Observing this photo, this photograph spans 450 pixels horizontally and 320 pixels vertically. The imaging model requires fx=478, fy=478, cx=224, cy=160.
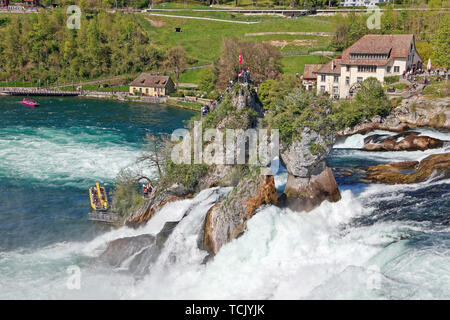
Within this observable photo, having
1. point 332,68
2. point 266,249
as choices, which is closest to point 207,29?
point 332,68

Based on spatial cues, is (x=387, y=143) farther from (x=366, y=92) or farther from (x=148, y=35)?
(x=148, y=35)

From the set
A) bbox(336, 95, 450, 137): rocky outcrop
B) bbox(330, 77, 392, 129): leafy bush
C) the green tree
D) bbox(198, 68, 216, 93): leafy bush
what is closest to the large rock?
bbox(336, 95, 450, 137): rocky outcrop

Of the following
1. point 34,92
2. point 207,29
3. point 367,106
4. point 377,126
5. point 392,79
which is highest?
point 207,29

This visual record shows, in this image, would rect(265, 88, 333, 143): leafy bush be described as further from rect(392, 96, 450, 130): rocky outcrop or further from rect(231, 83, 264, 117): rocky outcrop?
rect(392, 96, 450, 130): rocky outcrop

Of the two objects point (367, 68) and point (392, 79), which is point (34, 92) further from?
point (392, 79)

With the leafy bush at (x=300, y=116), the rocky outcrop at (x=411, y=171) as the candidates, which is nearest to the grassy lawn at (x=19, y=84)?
the rocky outcrop at (x=411, y=171)

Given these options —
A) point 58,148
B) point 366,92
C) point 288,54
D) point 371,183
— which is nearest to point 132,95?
point 288,54
